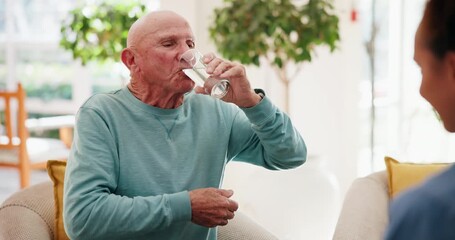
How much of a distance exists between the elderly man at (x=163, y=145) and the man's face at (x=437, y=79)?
900 mm

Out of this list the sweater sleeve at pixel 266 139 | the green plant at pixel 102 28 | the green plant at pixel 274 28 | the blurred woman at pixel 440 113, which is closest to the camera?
the blurred woman at pixel 440 113

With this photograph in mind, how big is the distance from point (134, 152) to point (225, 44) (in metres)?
1.57

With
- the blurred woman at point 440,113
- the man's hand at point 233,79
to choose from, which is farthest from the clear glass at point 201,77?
the blurred woman at point 440,113

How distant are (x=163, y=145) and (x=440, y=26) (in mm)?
1153

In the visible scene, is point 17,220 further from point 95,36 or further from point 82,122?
point 95,36

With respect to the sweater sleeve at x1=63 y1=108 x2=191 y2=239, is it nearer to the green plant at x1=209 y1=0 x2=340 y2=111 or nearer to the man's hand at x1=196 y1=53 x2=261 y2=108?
the man's hand at x1=196 y1=53 x2=261 y2=108

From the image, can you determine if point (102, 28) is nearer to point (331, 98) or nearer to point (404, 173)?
point (331, 98)

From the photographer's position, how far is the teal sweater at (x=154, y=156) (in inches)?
67.2

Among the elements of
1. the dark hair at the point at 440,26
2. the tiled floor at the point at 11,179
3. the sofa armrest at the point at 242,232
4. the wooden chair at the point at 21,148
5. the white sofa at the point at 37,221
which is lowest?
the tiled floor at the point at 11,179

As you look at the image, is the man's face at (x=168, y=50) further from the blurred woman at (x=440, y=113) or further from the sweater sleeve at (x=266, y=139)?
the blurred woman at (x=440, y=113)

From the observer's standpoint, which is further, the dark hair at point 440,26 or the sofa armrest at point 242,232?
the sofa armrest at point 242,232

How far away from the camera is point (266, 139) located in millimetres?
1868

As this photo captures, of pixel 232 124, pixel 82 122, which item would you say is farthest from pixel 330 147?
pixel 82 122

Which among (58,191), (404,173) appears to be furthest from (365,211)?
(58,191)
